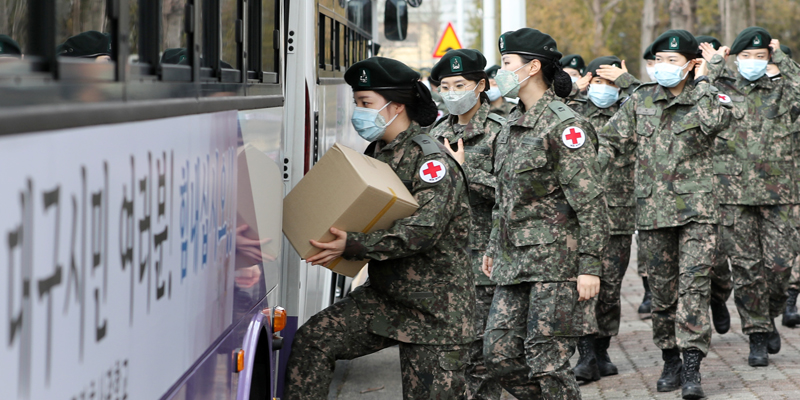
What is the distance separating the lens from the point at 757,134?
8492 mm

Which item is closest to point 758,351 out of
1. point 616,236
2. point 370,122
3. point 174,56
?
point 616,236

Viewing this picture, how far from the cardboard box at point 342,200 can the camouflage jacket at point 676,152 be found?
2872mm

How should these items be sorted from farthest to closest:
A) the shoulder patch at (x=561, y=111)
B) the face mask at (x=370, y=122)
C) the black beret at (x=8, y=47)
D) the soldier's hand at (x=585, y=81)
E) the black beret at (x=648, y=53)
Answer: the soldier's hand at (x=585, y=81) < the black beret at (x=648, y=53) < the shoulder patch at (x=561, y=111) < the face mask at (x=370, y=122) < the black beret at (x=8, y=47)

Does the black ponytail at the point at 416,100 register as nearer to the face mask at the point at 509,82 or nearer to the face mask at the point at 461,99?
the face mask at the point at 509,82

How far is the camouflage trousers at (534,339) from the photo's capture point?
15.1ft

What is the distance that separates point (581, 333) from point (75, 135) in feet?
11.0

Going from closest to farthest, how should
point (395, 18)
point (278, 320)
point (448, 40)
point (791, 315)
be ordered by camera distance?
1. point (278, 320)
2. point (791, 315)
3. point (395, 18)
4. point (448, 40)

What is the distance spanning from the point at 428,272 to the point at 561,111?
1.11 meters

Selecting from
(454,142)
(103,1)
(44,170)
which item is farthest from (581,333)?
(44,170)

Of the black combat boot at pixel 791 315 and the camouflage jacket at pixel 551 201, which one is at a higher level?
the camouflage jacket at pixel 551 201

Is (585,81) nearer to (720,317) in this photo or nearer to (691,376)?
(720,317)

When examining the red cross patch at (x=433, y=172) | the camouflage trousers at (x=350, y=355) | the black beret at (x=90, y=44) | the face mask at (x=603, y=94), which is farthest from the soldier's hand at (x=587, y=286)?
the face mask at (x=603, y=94)

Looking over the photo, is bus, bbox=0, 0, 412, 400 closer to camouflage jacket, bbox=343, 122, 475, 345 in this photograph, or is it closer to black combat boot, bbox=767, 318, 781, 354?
camouflage jacket, bbox=343, 122, 475, 345

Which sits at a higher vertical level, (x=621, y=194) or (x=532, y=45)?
(x=532, y=45)
